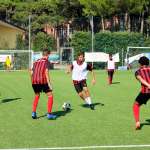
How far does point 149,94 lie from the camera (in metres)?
12.3

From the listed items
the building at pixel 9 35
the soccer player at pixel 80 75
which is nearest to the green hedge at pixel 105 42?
the building at pixel 9 35

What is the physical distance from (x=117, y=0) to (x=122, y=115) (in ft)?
157

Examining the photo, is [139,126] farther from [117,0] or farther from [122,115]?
[117,0]

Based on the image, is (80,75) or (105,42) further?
(105,42)

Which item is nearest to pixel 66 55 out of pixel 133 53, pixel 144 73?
pixel 133 53

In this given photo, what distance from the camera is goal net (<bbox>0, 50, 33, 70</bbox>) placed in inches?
2109

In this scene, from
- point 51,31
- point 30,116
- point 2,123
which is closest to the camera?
point 2,123

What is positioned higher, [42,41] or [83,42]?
[42,41]

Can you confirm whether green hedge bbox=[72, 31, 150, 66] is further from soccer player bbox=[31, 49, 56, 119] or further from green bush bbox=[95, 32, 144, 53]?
soccer player bbox=[31, 49, 56, 119]

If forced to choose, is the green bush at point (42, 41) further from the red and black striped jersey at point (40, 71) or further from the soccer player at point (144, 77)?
the soccer player at point (144, 77)

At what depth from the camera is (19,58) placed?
54.2m

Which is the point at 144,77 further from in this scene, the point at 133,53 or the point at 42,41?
the point at 42,41

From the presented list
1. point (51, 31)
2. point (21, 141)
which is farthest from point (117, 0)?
point (21, 141)

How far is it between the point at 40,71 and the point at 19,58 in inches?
1594
